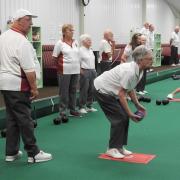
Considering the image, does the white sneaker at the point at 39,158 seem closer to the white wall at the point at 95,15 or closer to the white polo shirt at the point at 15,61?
the white polo shirt at the point at 15,61

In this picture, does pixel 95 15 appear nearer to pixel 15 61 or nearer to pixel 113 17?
pixel 113 17

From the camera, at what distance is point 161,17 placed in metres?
16.4

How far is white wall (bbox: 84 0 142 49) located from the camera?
11.0m

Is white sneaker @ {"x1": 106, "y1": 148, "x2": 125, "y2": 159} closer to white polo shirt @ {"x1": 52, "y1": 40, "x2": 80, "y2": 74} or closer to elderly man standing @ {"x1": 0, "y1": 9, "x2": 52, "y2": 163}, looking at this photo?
elderly man standing @ {"x1": 0, "y1": 9, "x2": 52, "y2": 163}

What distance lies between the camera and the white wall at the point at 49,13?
7.87 meters

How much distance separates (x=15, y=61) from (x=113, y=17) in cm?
938

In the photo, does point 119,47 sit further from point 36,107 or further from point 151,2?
point 36,107

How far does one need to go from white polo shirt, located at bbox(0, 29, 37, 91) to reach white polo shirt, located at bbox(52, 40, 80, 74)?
196cm

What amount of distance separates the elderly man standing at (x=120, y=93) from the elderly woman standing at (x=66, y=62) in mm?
1704

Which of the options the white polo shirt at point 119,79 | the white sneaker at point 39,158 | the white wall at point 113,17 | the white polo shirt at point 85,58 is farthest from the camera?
the white wall at point 113,17

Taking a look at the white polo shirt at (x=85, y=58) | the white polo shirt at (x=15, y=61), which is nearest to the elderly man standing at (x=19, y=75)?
the white polo shirt at (x=15, y=61)

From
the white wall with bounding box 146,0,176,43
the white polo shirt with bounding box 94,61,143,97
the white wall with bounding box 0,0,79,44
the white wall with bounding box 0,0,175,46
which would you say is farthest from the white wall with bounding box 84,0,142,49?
the white polo shirt with bounding box 94,61,143,97

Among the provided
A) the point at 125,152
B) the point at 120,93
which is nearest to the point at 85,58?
the point at 125,152

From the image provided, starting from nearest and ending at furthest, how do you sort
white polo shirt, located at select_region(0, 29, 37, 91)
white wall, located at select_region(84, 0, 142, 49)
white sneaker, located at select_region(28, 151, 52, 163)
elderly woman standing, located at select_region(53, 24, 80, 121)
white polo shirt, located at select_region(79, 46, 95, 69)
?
1. white polo shirt, located at select_region(0, 29, 37, 91)
2. white sneaker, located at select_region(28, 151, 52, 163)
3. elderly woman standing, located at select_region(53, 24, 80, 121)
4. white polo shirt, located at select_region(79, 46, 95, 69)
5. white wall, located at select_region(84, 0, 142, 49)
